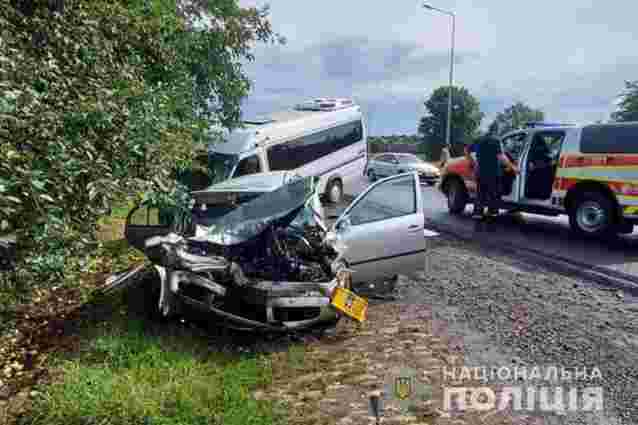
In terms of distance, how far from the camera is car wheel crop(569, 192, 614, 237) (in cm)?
665

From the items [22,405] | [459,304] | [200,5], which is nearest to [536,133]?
[459,304]

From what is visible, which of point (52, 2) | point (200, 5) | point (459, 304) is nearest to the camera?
point (52, 2)

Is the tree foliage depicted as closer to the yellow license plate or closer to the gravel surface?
the yellow license plate

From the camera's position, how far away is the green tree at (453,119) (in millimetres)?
46531

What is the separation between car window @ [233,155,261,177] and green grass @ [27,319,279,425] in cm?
511

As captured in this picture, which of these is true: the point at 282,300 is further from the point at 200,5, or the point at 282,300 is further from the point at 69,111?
the point at 200,5

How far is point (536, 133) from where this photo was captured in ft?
25.8

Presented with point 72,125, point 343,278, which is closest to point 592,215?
point 343,278

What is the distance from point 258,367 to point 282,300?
0.57 meters

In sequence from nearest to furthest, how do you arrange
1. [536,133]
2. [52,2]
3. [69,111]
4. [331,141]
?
[69,111] < [52,2] < [536,133] < [331,141]

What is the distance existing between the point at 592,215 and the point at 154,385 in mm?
7095

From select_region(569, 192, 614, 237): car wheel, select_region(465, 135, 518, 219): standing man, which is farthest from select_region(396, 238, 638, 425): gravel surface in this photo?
select_region(465, 135, 518, 219): standing man

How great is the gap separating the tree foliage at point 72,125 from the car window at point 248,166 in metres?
3.28

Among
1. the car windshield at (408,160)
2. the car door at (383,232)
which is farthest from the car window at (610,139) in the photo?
the car windshield at (408,160)
